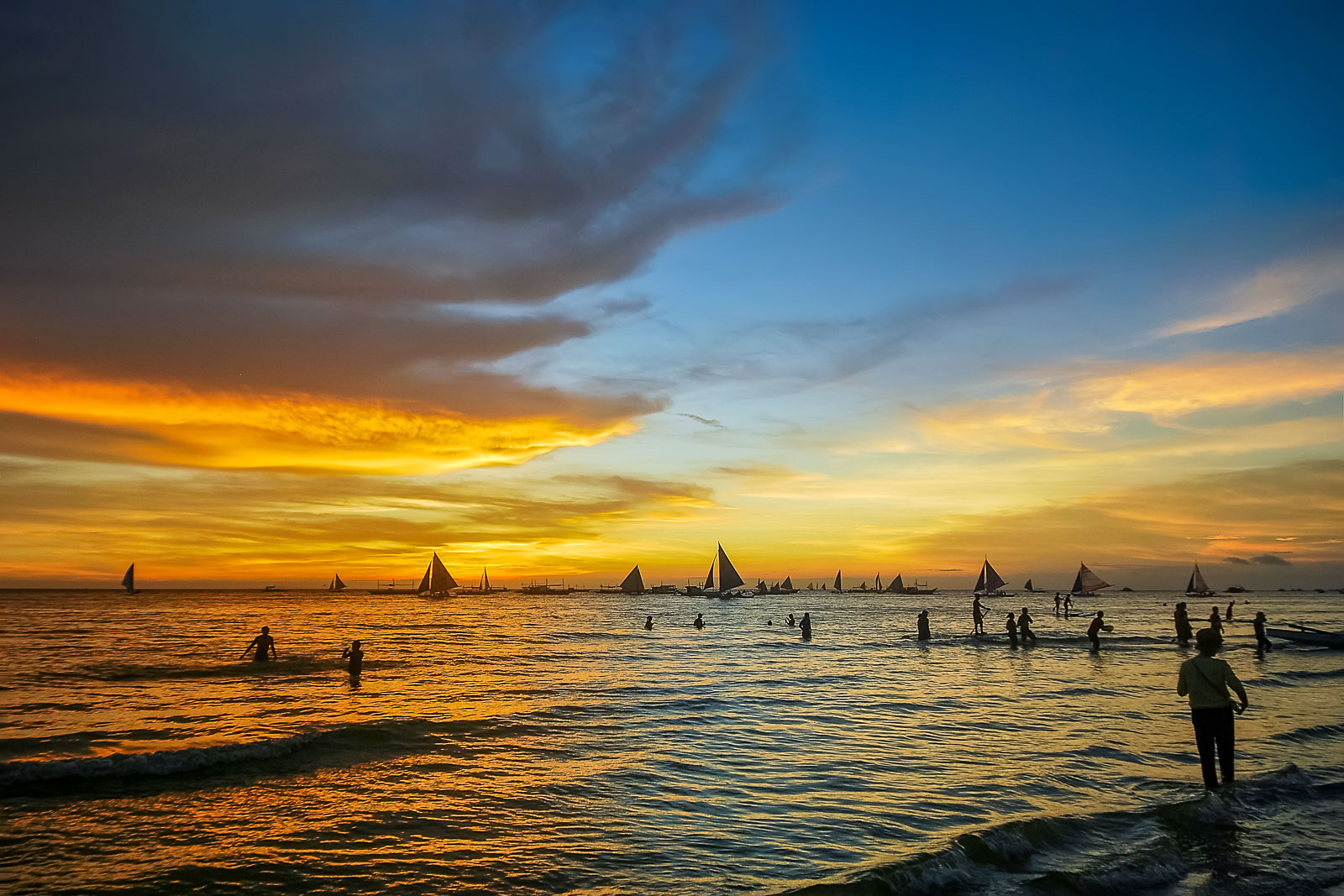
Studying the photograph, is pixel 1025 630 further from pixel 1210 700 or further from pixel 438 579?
pixel 438 579

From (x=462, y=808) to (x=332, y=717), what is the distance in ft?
34.3

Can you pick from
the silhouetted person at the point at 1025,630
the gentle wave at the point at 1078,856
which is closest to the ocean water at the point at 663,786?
the gentle wave at the point at 1078,856

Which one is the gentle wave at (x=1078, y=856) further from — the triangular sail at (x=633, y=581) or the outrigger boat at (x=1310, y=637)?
the triangular sail at (x=633, y=581)

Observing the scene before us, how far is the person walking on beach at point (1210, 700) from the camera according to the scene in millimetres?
11000

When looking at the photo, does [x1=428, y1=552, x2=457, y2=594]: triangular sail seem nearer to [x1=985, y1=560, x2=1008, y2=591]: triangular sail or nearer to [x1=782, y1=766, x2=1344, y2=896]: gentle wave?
[x1=985, y1=560, x2=1008, y2=591]: triangular sail

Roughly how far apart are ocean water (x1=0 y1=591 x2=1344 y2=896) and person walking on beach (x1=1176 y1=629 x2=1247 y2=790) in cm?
64

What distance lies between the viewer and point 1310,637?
38.3 meters

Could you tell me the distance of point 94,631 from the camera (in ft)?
189

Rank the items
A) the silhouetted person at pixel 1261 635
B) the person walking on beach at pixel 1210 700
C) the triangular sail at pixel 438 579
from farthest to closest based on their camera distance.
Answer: the triangular sail at pixel 438 579 → the silhouetted person at pixel 1261 635 → the person walking on beach at pixel 1210 700

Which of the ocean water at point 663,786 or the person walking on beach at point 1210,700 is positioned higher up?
the person walking on beach at point 1210,700

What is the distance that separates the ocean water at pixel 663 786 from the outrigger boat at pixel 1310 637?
39.2 ft

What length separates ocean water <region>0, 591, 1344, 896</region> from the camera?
9.16m

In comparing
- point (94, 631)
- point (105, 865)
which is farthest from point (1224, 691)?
point (94, 631)

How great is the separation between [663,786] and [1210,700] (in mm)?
8939
